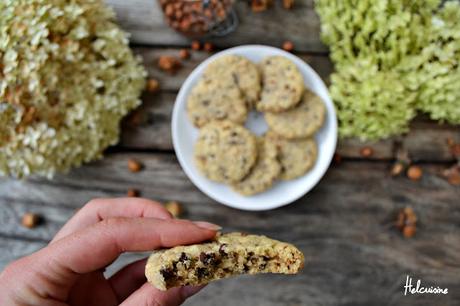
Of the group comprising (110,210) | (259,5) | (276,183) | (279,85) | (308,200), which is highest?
(259,5)

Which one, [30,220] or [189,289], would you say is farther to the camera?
[30,220]

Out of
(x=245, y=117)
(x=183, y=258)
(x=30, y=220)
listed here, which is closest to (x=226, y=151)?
(x=245, y=117)

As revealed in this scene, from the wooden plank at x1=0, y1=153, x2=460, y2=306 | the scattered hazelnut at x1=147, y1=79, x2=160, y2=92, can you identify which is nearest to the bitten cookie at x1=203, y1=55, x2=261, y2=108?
the scattered hazelnut at x1=147, y1=79, x2=160, y2=92

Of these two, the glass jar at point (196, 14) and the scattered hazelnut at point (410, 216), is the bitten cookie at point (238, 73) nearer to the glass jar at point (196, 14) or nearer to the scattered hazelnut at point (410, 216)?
the glass jar at point (196, 14)

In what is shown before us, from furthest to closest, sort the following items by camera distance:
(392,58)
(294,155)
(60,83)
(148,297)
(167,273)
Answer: (294,155), (392,58), (60,83), (148,297), (167,273)

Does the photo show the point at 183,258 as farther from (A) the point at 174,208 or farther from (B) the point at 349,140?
(B) the point at 349,140

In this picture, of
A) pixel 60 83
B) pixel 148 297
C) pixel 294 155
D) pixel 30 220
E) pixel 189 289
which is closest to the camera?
pixel 148 297
